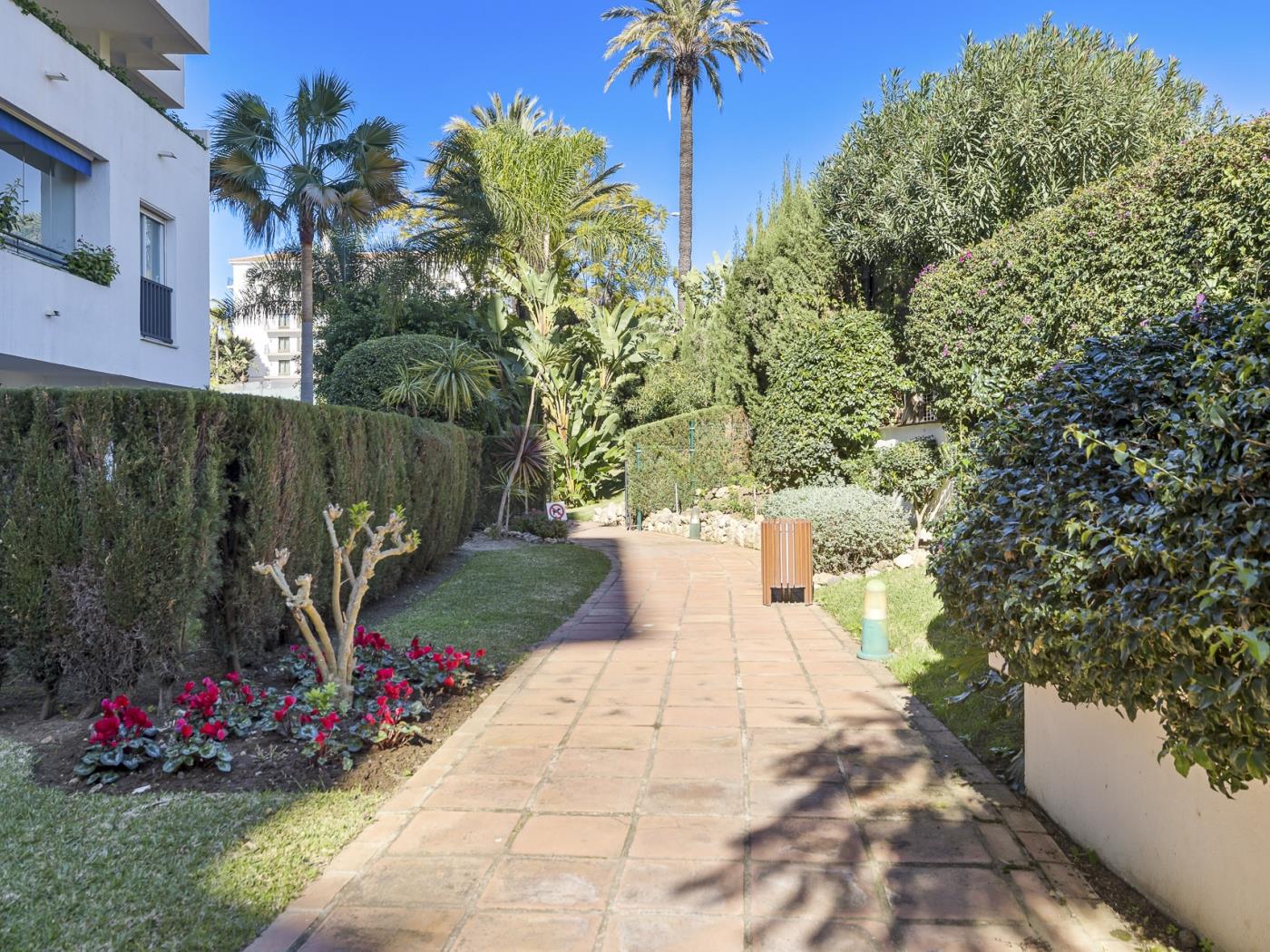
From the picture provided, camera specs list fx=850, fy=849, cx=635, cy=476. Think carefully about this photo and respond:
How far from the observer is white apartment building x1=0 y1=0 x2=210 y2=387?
1052cm

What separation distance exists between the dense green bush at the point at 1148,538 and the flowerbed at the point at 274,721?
10.1ft

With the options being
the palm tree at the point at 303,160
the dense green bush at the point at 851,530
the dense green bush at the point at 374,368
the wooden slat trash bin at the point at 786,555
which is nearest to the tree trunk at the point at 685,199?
the palm tree at the point at 303,160

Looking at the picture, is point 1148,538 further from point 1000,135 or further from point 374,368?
point 374,368

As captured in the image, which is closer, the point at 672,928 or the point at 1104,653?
the point at 1104,653

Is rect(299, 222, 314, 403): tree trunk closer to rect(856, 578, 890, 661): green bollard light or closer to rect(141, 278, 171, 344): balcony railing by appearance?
rect(141, 278, 171, 344): balcony railing

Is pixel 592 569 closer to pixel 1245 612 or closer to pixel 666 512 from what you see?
pixel 666 512

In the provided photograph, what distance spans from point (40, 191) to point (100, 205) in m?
0.73

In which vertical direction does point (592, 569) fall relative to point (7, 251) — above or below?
below

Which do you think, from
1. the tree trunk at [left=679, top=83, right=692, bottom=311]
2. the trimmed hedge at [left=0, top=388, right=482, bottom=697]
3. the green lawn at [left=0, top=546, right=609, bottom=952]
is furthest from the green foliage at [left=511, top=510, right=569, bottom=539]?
the green lawn at [left=0, top=546, right=609, bottom=952]

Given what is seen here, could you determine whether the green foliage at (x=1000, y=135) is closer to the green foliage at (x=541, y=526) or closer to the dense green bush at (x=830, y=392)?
the dense green bush at (x=830, y=392)

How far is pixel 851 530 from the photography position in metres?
11.1

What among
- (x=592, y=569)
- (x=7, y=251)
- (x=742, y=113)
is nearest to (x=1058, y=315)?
(x=592, y=569)

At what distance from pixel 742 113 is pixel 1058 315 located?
65.8ft

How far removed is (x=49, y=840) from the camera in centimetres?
337
